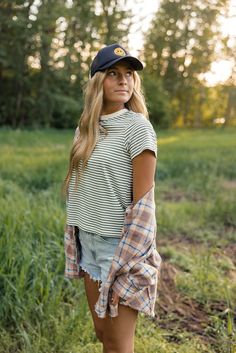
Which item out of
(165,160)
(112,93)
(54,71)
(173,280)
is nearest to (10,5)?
(54,71)

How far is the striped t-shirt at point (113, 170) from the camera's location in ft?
5.96

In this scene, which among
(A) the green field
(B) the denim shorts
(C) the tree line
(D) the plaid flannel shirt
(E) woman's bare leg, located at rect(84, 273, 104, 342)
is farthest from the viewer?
(C) the tree line

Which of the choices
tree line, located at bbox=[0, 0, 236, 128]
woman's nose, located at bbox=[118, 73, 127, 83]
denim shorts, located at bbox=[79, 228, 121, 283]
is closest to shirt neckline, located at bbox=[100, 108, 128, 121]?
woman's nose, located at bbox=[118, 73, 127, 83]

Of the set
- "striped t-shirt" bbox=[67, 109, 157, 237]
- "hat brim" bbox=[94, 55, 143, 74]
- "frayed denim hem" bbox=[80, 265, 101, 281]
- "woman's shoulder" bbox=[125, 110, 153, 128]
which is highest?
"hat brim" bbox=[94, 55, 143, 74]

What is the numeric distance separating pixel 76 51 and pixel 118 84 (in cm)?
2020

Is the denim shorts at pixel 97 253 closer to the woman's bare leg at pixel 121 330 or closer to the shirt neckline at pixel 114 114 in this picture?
the woman's bare leg at pixel 121 330

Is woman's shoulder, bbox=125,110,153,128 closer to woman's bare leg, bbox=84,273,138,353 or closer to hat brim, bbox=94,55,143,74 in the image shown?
hat brim, bbox=94,55,143,74

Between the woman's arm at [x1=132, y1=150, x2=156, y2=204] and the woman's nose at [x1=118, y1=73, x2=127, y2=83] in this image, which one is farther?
the woman's nose at [x1=118, y1=73, x2=127, y2=83]

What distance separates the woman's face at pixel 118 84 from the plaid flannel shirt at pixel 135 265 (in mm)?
391

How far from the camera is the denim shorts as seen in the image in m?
1.89

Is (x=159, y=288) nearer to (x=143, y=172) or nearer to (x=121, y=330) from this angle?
(x=121, y=330)

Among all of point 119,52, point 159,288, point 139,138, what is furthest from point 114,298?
point 159,288

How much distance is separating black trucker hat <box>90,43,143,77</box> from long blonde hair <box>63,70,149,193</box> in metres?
0.03

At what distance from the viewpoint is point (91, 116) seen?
6.26 feet
